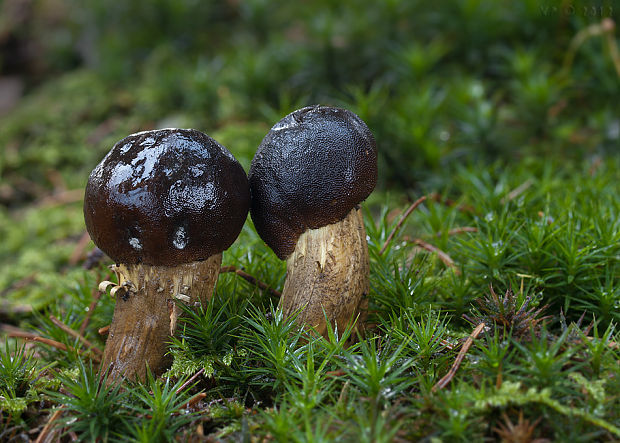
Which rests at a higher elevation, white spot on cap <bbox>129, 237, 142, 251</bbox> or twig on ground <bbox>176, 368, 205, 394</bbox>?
white spot on cap <bbox>129, 237, 142, 251</bbox>

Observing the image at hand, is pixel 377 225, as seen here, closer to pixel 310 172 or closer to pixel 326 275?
pixel 326 275

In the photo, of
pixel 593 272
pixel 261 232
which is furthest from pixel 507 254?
pixel 261 232

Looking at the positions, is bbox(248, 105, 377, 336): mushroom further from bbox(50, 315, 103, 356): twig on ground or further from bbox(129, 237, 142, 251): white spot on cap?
bbox(50, 315, 103, 356): twig on ground

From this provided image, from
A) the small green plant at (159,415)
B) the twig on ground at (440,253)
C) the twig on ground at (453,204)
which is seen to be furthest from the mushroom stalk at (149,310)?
the twig on ground at (453,204)

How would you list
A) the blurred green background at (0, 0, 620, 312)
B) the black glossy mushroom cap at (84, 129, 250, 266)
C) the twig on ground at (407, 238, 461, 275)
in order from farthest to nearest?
the blurred green background at (0, 0, 620, 312)
the twig on ground at (407, 238, 461, 275)
the black glossy mushroom cap at (84, 129, 250, 266)

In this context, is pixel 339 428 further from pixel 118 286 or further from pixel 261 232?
pixel 118 286

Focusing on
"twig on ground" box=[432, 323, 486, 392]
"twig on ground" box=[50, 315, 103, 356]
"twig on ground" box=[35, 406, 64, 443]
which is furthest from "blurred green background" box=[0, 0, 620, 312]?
"twig on ground" box=[35, 406, 64, 443]

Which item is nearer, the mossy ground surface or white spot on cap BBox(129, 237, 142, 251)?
the mossy ground surface
